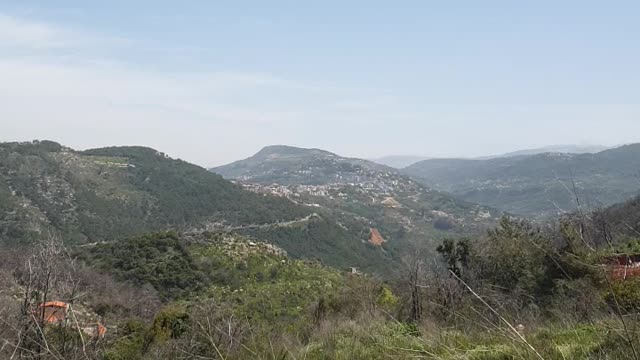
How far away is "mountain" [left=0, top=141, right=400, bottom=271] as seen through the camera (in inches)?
3138

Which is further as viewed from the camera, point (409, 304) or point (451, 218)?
point (451, 218)

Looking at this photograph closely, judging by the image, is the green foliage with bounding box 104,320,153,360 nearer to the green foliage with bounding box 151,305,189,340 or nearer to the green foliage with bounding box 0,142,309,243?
the green foliage with bounding box 151,305,189,340

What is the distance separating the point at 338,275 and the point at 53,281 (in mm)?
47169

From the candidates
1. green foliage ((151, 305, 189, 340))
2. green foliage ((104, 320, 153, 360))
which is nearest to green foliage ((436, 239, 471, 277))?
green foliage ((151, 305, 189, 340))

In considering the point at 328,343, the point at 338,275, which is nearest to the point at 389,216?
the point at 338,275

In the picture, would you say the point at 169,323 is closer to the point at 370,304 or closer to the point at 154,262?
the point at 370,304

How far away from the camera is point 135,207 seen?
97.6 meters

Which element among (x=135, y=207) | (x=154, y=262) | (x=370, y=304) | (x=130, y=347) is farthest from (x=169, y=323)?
(x=135, y=207)

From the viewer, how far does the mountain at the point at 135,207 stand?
79706 millimetres

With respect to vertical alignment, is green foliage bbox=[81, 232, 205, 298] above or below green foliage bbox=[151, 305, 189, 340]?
below

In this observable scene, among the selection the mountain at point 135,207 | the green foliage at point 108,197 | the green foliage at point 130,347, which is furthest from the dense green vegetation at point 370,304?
the green foliage at point 108,197

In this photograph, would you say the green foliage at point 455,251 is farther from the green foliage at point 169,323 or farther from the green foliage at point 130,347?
the green foliage at point 130,347

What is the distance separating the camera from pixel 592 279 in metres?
15.1

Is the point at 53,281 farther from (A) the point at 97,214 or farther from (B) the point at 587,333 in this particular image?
(A) the point at 97,214
